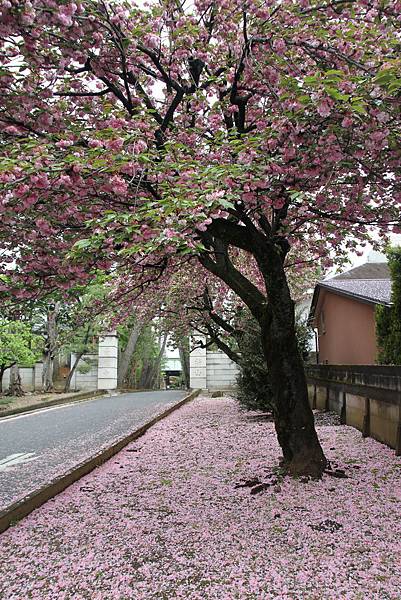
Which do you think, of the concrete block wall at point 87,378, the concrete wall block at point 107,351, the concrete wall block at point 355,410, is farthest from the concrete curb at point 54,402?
the concrete wall block at point 355,410

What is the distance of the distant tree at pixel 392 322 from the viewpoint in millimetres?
8719

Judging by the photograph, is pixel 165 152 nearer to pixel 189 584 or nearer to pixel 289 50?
pixel 289 50

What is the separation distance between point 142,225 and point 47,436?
7.28 m

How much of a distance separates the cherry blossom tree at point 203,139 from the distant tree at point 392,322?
2.55 meters

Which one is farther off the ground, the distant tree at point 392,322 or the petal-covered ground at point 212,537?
the distant tree at point 392,322

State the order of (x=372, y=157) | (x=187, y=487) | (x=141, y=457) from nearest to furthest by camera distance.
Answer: (x=372, y=157) → (x=187, y=487) → (x=141, y=457)

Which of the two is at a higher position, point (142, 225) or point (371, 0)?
point (371, 0)

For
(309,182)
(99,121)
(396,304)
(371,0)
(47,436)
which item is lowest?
(47,436)

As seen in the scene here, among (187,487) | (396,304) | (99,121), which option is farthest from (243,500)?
(396,304)

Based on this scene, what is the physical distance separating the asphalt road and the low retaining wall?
389 cm

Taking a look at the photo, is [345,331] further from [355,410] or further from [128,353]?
[128,353]

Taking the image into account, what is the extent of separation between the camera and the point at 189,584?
2.99 meters

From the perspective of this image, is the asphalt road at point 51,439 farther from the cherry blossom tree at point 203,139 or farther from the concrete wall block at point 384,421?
the concrete wall block at point 384,421

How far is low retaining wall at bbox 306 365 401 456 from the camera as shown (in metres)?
6.25
